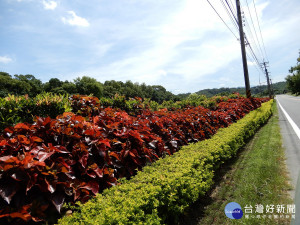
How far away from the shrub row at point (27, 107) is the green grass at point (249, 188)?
3414 millimetres

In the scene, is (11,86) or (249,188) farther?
(11,86)

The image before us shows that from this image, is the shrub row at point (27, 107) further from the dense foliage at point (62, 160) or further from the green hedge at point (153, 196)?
the green hedge at point (153, 196)

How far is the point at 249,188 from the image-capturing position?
3287mm

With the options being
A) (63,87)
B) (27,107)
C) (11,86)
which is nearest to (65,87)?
(63,87)

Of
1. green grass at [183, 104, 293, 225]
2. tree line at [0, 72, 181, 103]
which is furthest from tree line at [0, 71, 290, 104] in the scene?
green grass at [183, 104, 293, 225]

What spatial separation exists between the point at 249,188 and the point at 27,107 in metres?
4.55

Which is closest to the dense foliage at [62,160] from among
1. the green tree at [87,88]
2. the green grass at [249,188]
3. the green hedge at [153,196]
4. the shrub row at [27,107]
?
the green hedge at [153,196]

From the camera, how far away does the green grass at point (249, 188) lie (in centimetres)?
266

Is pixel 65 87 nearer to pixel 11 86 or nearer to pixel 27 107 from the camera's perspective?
pixel 11 86

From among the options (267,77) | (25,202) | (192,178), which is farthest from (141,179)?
(267,77)

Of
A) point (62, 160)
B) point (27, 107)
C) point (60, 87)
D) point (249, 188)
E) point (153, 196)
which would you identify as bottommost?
point (249, 188)

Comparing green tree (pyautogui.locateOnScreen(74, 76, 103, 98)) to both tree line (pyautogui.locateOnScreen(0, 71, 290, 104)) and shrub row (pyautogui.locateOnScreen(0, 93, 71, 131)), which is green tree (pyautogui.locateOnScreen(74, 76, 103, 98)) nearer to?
tree line (pyautogui.locateOnScreen(0, 71, 290, 104))

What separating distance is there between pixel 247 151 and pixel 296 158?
1.16 meters

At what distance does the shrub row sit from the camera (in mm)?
3548
